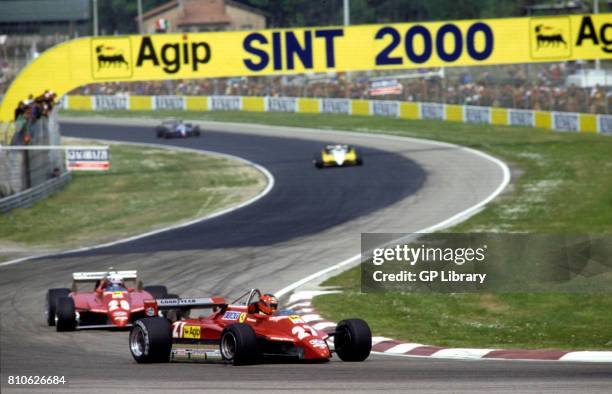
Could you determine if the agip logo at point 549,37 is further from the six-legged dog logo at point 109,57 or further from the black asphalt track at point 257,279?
the six-legged dog logo at point 109,57

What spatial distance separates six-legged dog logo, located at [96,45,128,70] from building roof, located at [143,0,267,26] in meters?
19.8

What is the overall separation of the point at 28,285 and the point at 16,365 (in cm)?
849

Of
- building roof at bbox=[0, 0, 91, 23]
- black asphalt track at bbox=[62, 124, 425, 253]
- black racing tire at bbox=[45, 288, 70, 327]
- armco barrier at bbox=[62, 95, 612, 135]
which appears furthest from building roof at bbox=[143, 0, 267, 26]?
black racing tire at bbox=[45, 288, 70, 327]

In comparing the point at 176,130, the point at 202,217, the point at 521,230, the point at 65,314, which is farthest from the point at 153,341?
the point at 176,130

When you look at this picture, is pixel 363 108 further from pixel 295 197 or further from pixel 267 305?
pixel 267 305

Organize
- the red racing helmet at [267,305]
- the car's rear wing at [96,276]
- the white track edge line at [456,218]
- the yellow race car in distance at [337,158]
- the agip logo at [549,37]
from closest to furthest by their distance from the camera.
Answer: the red racing helmet at [267,305], the car's rear wing at [96,276], the white track edge line at [456,218], the agip logo at [549,37], the yellow race car in distance at [337,158]

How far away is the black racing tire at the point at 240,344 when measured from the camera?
1253cm

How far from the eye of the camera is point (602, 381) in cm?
1093

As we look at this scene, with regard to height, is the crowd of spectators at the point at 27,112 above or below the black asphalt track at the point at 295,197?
above

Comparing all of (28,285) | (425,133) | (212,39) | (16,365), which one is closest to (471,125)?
(425,133)

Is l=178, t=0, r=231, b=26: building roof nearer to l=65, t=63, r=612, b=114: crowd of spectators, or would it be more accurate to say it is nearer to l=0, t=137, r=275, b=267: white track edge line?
l=65, t=63, r=612, b=114: crowd of spectators

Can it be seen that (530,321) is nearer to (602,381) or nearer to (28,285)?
(602,381)

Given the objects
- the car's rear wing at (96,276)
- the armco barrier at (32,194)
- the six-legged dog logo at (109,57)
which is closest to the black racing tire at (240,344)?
the car's rear wing at (96,276)

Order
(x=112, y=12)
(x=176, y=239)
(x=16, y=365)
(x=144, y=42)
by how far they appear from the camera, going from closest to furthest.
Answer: (x=16, y=365)
(x=176, y=239)
(x=144, y=42)
(x=112, y=12)
